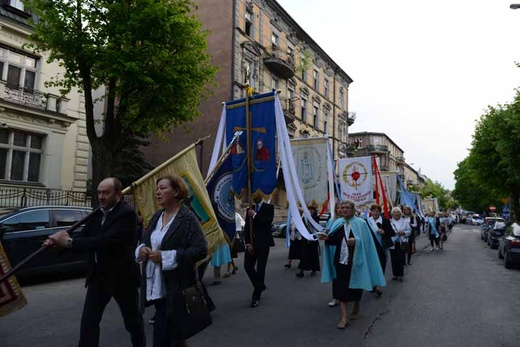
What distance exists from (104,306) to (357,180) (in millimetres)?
13232

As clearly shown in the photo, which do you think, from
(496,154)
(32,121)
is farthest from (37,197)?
(496,154)

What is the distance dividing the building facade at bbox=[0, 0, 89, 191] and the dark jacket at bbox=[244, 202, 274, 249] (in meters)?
14.5

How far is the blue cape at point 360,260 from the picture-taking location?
20.3 feet

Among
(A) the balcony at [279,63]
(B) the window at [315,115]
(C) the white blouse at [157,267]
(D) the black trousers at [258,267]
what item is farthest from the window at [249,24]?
(C) the white blouse at [157,267]

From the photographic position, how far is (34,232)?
883 centimetres

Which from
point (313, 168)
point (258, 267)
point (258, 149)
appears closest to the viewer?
point (258, 267)

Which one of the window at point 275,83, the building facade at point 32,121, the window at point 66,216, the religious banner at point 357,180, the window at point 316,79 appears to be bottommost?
the window at point 66,216

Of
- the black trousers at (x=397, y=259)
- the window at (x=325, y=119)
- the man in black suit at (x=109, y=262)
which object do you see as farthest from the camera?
the window at (x=325, y=119)

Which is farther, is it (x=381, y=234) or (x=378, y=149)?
(x=378, y=149)

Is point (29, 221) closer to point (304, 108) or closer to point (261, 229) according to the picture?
point (261, 229)

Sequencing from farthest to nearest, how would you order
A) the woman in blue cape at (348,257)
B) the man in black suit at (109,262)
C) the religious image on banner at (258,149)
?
the religious image on banner at (258,149), the woman in blue cape at (348,257), the man in black suit at (109,262)

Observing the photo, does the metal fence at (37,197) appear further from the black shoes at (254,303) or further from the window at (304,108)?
the window at (304,108)

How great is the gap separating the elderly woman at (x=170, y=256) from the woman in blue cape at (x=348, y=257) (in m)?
2.96

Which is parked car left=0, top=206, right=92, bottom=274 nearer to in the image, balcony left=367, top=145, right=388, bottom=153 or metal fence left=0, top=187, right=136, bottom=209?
metal fence left=0, top=187, right=136, bottom=209
